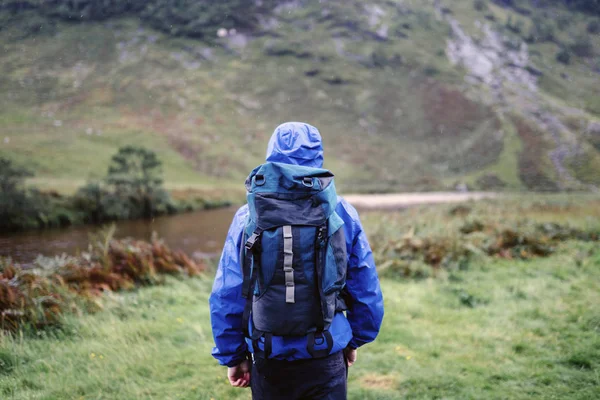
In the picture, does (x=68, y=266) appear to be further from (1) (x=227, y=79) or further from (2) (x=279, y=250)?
(1) (x=227, y=79)

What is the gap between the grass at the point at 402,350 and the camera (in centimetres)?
420

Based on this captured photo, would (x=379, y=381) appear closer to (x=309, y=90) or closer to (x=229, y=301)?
(x=229, y=301)

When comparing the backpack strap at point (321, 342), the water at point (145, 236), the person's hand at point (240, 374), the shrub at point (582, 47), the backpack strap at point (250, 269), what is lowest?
the water at point (145, 236)

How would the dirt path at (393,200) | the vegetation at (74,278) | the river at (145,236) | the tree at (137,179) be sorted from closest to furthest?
the vegetation at (74,278) → the river at (145,236) → the tree at (137,179) → the dirt path at (393,200)

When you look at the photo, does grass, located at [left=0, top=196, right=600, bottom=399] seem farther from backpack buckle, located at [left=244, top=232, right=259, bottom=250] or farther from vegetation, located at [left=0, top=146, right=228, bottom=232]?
vegetation, located at [left=0, top=146, right=228, bottom=232]

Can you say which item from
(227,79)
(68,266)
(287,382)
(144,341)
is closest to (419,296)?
(144,341)

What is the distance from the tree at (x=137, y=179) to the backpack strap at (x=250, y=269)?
18.5 m

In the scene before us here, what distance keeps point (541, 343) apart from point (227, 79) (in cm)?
7519

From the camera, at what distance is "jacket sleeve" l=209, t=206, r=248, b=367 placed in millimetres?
2279

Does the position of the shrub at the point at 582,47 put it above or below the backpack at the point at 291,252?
above

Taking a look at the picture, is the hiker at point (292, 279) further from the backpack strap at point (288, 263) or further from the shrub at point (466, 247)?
the shrub at point (466, 247)

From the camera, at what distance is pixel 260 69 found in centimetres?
8006

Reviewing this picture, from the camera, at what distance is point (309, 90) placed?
74812 millimetres

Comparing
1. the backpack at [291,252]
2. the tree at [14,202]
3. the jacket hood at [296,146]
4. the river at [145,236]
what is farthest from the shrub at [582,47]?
the backpack at [291,252]
